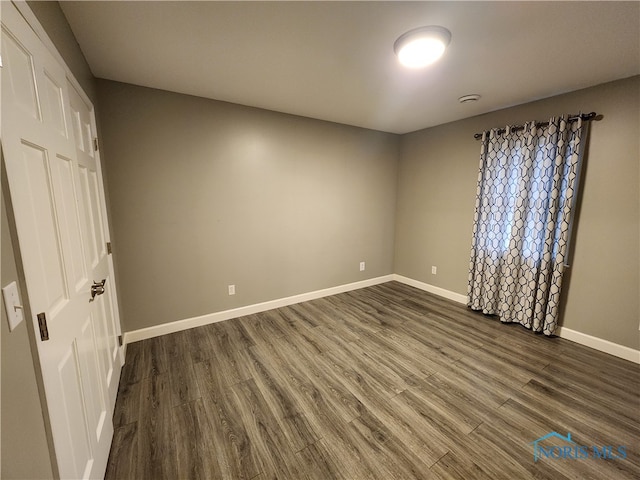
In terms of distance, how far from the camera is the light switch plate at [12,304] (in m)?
0.67

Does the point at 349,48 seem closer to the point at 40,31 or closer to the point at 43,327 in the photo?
the point at 40,31

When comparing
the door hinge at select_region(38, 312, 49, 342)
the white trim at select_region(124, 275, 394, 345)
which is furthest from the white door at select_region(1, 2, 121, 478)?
the white trim at select_region(124, 275, 394, 345)

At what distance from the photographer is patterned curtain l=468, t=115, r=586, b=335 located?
8.28 ft

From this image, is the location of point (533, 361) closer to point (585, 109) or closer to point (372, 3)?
point (585, 109)

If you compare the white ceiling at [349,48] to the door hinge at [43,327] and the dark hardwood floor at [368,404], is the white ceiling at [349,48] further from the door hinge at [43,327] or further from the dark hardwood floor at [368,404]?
the dark hardwood floor at [368,404]

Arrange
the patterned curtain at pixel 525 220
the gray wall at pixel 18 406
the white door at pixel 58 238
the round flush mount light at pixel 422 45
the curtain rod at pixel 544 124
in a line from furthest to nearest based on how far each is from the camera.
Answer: the patterned curtain at pixel 525 220, the curtain rod at pixel 544 124, the round flush mount light at pixel 422 45, the white door at pixel 58 238, the gray wall at pixel 18 406

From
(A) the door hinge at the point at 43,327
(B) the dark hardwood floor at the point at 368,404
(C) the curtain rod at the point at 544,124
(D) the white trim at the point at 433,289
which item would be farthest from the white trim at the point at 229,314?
(C) the curtain rod at the point at 544,124

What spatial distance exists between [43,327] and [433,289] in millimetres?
4040

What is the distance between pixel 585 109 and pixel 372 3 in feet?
7.96

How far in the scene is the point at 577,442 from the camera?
1.56m

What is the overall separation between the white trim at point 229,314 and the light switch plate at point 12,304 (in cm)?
213

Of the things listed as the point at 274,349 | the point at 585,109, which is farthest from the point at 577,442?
the point at 585,109

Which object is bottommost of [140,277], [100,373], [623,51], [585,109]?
[100,373]

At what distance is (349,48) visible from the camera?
1770mm
